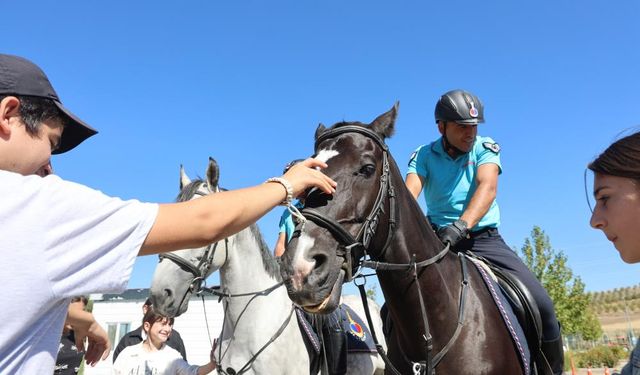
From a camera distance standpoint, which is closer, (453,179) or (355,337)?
(453,179)

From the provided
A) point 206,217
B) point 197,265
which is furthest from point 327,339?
point 206,217

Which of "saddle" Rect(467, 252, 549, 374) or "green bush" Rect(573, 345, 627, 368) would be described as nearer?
"saddle" Rect(467, 252, 549, 374)

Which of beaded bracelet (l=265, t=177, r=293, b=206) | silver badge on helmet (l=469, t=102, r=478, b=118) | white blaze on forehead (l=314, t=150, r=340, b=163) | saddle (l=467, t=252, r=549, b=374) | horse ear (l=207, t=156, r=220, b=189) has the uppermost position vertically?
silver badge on helmet (l=469, t=102, r=478, b=118)

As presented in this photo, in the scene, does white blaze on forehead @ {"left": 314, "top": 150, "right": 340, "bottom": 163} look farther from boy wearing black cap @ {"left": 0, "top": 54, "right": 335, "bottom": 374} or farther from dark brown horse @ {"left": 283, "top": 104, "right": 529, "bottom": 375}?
boy wearing black cap @ {"left": 0, "top": 54, "right": 335, "bottom": 374}

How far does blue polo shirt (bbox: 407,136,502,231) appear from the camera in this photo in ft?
17.0

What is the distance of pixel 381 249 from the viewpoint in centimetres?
386

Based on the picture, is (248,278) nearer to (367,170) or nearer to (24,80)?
(367,170)

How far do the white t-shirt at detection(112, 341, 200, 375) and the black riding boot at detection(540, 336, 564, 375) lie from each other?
399 centimetres

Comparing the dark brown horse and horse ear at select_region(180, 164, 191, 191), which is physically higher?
horse ear at select_region(180, 164, 191, 191)

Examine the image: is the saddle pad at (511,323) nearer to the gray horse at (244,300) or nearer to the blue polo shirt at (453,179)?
the blue polo shirt at (453,179)

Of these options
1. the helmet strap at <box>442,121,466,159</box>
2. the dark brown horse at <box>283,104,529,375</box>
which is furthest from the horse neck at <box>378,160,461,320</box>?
the helmet strap at <box>442,121,466,159</box>

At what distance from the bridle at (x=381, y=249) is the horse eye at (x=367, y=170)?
0.40ft

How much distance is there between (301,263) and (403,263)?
1.09m

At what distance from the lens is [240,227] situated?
6.34 feet
